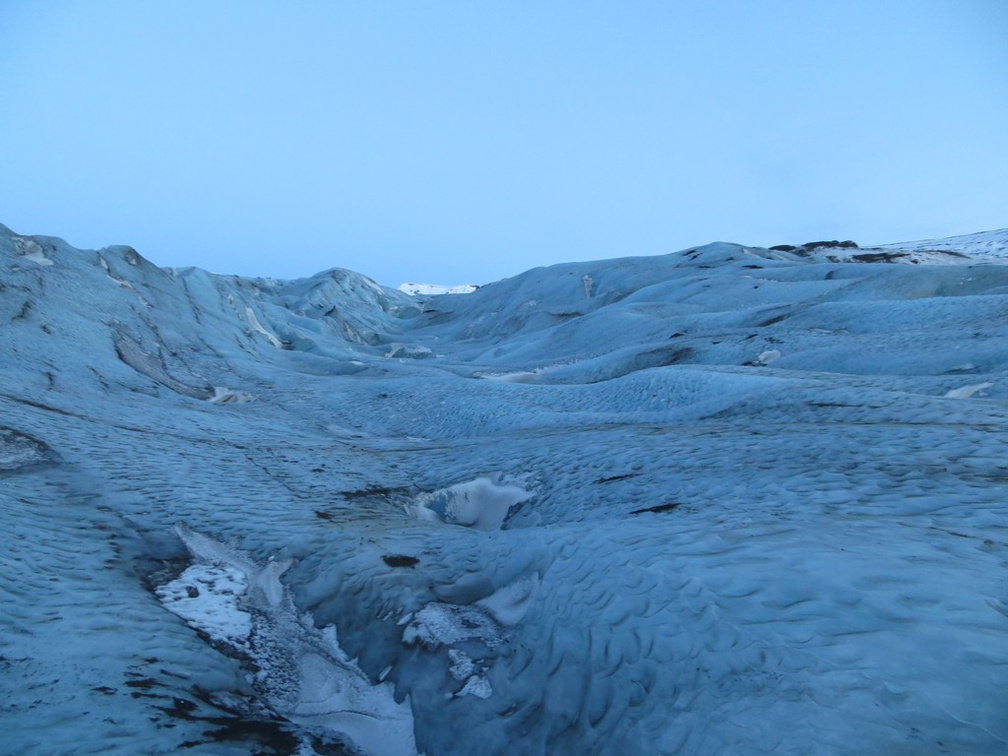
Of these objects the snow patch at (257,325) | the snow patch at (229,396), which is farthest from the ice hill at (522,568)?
the snow patch at (257,325)

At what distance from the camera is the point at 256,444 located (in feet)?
11.1

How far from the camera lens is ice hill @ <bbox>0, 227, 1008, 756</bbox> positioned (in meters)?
1.15

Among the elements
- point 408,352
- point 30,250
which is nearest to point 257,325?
point 408,352

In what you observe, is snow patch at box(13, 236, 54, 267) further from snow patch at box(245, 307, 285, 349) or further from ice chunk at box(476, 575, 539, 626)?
ice chunk at box(476, 575, 539, 626)

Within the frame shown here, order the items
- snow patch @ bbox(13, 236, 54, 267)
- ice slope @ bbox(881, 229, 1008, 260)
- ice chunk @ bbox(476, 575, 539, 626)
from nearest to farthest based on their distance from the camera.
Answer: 1. ice chunk @ bbox(476, 575, 539, 626)
2. snow patch @ bbox(13, 236, 54, 267)
3. ice slope @ bbox(881, 229, 1008, 260)

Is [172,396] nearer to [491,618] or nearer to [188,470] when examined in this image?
[188,470]

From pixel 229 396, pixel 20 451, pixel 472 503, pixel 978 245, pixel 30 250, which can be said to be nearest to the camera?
pixel 20 451

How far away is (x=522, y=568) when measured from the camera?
1765 millimetres

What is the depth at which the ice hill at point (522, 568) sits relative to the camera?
1149 millimetres

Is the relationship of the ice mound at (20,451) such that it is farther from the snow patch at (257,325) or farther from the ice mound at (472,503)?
the snow patch at (257,325)

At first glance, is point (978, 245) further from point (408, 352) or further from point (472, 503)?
point (472, 503)

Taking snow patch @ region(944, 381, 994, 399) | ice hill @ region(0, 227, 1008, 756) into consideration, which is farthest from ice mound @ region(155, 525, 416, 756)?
snow patch @ region(944, 381, 994, 399)

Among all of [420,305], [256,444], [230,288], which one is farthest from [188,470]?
[420,305]

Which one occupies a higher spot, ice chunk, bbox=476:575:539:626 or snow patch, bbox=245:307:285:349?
snow patch, bbox=245:307:285:349
